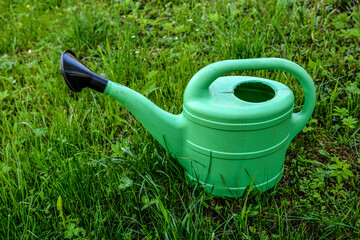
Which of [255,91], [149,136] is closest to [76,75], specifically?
[149,136]

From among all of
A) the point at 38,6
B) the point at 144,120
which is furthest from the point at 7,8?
the point at 144,120

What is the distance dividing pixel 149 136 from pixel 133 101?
13.9 inches

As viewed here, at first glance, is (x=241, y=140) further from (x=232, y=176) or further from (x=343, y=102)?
(x=343, y=102)

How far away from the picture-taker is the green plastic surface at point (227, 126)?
144cm

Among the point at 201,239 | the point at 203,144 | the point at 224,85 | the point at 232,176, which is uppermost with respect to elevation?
the point at 224,85

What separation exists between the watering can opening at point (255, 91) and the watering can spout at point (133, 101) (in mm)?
358

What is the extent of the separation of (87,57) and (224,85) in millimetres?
1379

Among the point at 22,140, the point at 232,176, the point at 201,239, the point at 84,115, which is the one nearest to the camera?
the point at 201,239

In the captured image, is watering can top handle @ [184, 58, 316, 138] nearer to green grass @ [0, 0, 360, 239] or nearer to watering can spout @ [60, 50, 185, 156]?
watering can spout @ [60, 50, 185, 156]

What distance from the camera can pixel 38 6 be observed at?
3652 millimetres

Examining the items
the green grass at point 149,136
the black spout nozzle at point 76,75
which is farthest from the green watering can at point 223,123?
the green grass at point 149,136

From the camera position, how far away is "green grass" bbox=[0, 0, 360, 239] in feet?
5.11

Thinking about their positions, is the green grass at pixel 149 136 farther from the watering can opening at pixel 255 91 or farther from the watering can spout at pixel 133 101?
the watering can opening at pixel 255 91

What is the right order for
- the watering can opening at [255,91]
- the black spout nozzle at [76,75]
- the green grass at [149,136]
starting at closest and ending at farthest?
the black spout nozzle at [76,75] → the green grass at [149,136] → the watering can opening at [255,91]
